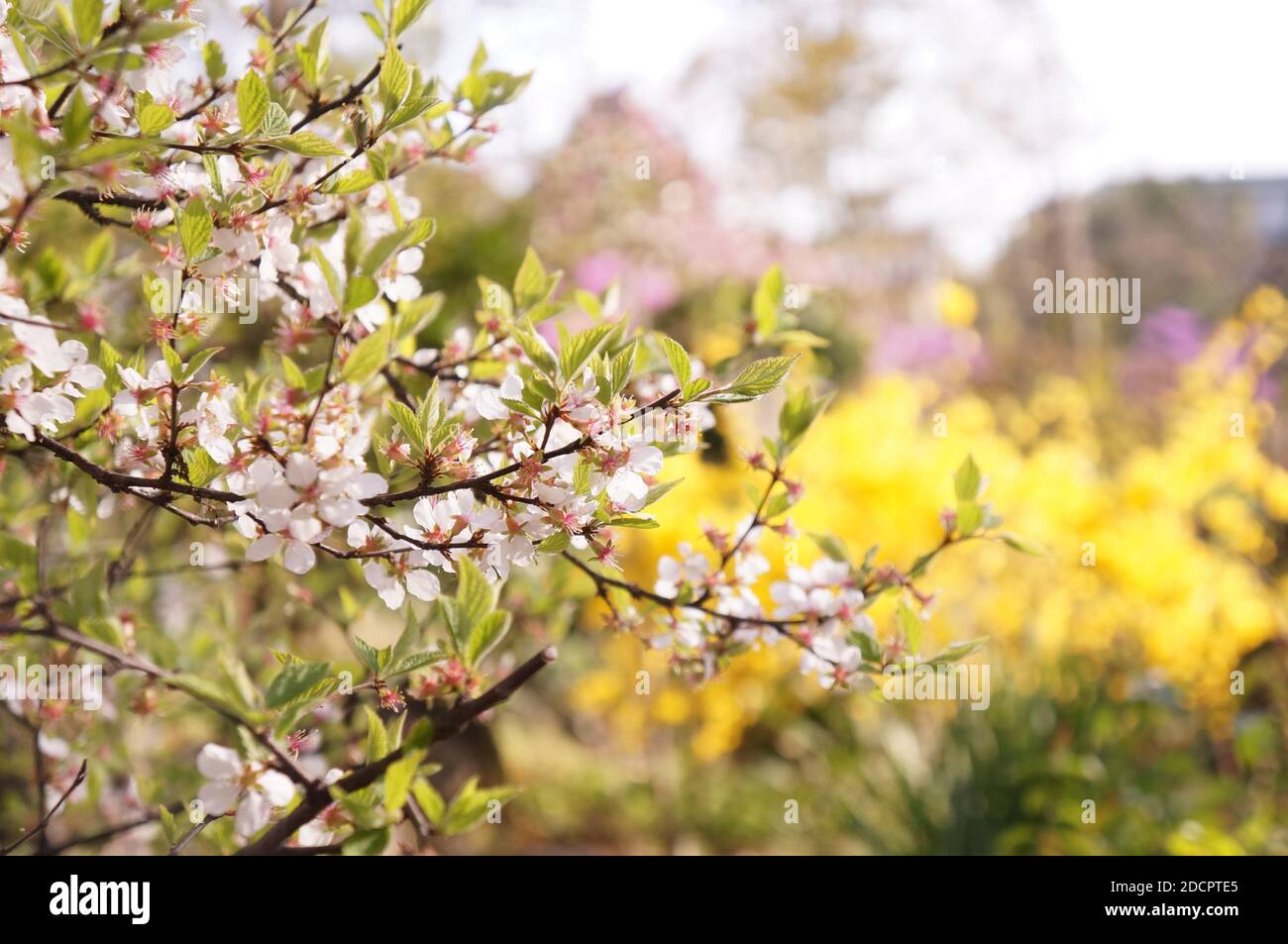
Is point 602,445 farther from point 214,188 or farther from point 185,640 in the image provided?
point 185,640

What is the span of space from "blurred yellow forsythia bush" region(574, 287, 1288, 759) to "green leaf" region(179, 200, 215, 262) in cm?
200

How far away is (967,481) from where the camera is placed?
0.99 m

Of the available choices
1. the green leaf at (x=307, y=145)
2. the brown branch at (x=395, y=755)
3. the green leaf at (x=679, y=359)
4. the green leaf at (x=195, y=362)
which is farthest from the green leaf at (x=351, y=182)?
the brown branch at (x=395, y=755)

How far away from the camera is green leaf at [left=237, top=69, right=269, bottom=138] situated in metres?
0.69

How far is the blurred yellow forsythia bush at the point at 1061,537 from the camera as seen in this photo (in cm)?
278

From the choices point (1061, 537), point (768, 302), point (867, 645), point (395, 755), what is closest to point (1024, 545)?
point (867, 645)

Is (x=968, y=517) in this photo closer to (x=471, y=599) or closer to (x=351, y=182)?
(x=471, y=599)

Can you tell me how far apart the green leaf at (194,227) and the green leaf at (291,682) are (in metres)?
0.35

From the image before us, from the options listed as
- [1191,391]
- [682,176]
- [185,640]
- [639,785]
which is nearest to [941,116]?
[682,176]

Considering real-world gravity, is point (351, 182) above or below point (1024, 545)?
above

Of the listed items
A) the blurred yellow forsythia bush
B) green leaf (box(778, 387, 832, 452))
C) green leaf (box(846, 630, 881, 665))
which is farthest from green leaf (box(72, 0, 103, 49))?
the blurred yellow forsythia bush

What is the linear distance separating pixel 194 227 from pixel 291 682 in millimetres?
376

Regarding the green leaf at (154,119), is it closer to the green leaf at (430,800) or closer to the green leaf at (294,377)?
the green leaf at (294,377)

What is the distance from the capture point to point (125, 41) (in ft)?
1.91
